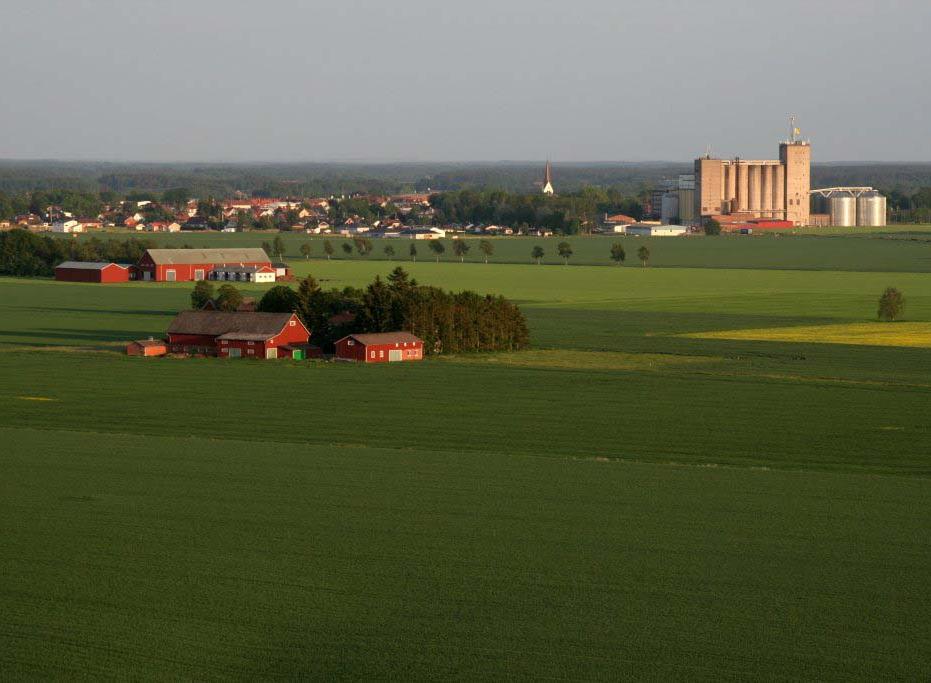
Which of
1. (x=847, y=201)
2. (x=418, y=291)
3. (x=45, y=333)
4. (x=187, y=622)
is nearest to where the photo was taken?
(x=187, y=622)

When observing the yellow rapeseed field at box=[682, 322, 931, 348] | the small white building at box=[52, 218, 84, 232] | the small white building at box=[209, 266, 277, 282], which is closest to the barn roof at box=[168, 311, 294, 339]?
the yellow rapeseed field at box=[682, 322, 931, 348]

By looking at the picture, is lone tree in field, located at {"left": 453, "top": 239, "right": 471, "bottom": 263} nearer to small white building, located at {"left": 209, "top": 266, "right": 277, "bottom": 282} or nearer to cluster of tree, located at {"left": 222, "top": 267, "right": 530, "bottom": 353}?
small white building, located at {"left": 209, "top": 266, "right": 277, "bottom": 282}

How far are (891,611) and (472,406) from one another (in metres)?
14.7

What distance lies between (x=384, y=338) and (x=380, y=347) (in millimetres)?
381

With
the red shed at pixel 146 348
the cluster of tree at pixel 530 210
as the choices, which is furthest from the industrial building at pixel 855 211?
the red shed at pixel 146 348

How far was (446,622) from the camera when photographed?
13531mm

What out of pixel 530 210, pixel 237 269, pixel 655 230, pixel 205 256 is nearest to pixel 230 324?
pixel 237 269

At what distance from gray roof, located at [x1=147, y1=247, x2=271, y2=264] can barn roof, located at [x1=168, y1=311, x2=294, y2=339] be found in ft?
92.4

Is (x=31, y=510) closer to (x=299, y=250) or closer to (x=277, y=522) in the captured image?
(x=277, y=522)

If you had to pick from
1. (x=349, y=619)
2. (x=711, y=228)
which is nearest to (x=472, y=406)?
(x=349, y=619)

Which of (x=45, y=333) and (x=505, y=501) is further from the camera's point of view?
(x=45, y=333)

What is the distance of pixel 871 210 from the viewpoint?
134 meters

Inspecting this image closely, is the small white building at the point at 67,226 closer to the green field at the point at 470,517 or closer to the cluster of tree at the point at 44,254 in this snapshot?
the cluster of tree at the point at 44,254

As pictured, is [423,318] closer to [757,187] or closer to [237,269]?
[237,269]
